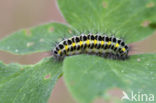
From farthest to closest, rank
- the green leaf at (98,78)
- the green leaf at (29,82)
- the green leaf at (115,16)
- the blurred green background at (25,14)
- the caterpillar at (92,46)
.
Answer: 1. the blurred green background at (25,14)
2. the green leaf at (115,16)
3. the caterpillar at (92,46)
4. the green leaf at (29,82)
5. the green leaf at (98,78)

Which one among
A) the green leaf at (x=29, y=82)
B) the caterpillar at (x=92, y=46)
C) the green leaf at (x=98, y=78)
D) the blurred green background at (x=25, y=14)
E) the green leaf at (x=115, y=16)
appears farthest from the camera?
the blurred green background at (x=25, y=14)

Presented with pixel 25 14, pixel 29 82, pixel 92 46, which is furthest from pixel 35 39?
pixel 25 14

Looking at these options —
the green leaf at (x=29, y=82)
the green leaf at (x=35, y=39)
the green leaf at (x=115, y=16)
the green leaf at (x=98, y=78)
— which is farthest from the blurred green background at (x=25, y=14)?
the green leaf at (x=98, y=78)

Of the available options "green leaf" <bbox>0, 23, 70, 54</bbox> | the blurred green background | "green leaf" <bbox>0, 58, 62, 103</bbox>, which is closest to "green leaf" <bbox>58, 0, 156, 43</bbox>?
"green leaf" <bbox>0, 23, 70, 54</bbox>

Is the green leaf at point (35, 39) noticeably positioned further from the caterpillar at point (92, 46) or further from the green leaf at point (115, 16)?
the green leaf at point (115, 16)

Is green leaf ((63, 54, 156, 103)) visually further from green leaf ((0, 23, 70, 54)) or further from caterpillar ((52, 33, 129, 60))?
green leaf ((0, 23, 70, 54))

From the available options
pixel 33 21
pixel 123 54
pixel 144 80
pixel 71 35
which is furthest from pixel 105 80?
pixel 33 21

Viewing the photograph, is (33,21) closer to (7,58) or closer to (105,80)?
(7,58)
